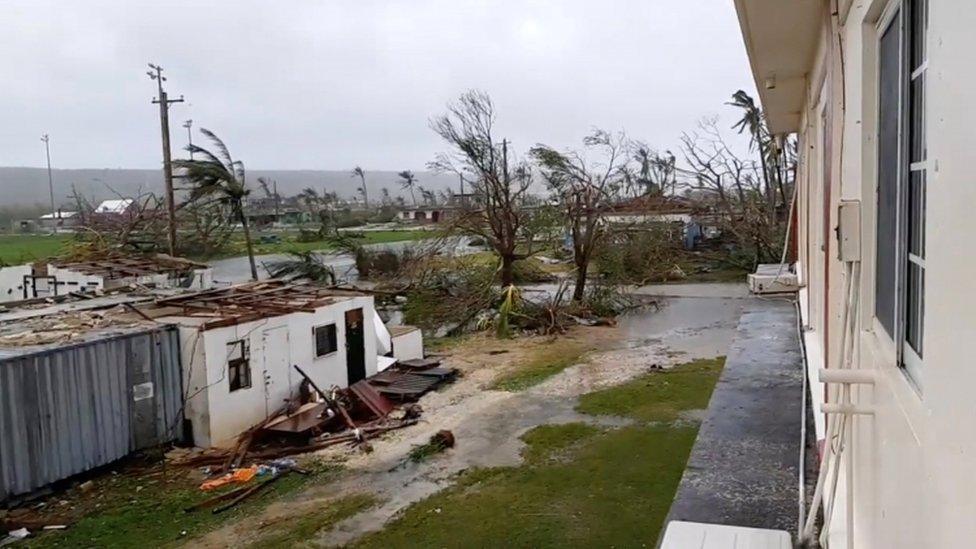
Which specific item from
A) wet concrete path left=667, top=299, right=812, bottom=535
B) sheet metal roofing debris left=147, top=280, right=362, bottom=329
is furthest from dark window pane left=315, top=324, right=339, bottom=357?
wet concrete path left=667, top=299, right=812, bottom=535

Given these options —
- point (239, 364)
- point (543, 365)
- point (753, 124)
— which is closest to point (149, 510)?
point (239, 364)

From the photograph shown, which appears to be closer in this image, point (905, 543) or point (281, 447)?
point (905, 543)

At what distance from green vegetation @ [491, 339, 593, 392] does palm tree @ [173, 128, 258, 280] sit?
30.0 feet

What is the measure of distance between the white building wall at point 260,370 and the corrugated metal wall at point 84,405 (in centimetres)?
38

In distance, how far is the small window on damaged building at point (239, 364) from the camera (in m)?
9.78

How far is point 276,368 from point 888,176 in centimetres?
968

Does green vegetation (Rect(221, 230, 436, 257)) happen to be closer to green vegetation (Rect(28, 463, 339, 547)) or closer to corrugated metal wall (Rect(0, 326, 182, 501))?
corrugated metal wall (Rect(0, 326, 182, 501))

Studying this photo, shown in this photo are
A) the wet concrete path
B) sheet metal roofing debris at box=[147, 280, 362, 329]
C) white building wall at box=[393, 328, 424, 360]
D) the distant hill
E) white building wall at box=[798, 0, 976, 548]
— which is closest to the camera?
white building wall at box=[798, 0, 976, 548]

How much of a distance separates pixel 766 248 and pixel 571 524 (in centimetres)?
1640

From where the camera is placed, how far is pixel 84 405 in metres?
8.38

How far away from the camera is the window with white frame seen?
1.30 meters

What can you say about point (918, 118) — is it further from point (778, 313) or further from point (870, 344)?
point (778, 313)

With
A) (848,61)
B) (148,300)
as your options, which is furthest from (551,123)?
(848,61)

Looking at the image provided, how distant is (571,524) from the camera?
693 cm
